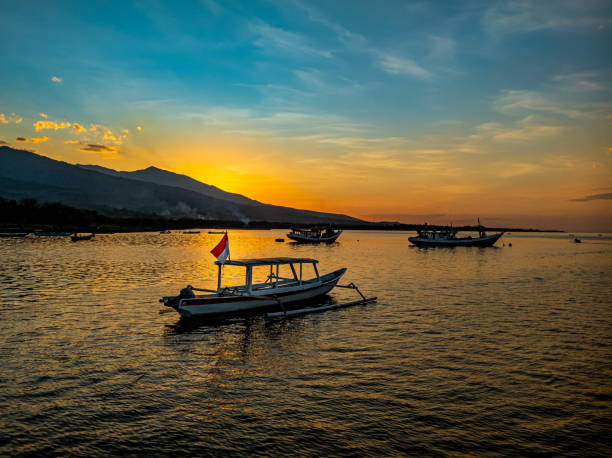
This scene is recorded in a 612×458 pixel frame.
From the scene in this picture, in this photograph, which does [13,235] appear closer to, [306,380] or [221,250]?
[221,250]

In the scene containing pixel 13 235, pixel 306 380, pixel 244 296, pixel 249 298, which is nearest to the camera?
pixel 306 380

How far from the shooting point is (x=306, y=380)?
54.5 feet

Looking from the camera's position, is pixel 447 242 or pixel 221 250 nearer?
pixel 221 250

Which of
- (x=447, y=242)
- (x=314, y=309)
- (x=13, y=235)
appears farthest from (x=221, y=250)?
(x=13, y=235)

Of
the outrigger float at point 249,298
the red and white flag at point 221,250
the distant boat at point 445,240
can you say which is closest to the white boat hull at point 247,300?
the outrigger float at point 249,298

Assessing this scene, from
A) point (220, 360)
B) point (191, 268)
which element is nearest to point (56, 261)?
point (191, 268)

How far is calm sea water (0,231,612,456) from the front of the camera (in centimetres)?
1203

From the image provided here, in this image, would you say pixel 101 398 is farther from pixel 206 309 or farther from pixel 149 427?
pixel 206 309

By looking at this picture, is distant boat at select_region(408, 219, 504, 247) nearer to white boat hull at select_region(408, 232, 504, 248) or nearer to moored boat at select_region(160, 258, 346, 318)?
white boat hull at select_region(408, 232, 504, 248)

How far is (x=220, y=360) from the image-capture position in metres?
19.0

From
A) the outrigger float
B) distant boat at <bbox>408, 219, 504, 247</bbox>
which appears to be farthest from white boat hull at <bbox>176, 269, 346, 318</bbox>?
distant boat at <bbox>408, 219, 504, 247</bbox>

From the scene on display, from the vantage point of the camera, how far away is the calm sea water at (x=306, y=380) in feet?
39.5

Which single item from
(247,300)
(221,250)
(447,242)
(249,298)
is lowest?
(247,300)

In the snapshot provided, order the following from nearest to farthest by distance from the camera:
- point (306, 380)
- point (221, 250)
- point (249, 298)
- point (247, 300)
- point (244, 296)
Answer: point (306, 380) < point (221, 250) < point (244, 296) < point (249, 298) < point (247, 300)
